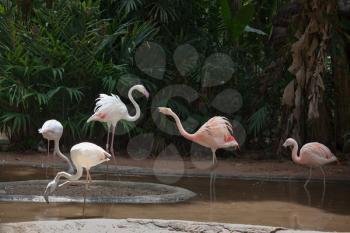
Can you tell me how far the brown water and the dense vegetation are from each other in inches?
121

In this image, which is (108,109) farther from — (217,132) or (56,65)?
(56,65)

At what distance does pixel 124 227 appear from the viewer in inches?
215

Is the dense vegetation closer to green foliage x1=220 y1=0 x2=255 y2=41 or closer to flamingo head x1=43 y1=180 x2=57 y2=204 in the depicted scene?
green foliage x1=220 y1=0 x2=255 y2=41

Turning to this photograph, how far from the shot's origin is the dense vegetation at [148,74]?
11711 millimetres

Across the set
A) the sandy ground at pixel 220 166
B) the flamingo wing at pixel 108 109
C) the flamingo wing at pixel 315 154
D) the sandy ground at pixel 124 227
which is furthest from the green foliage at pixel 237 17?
the sandy ground at pixel 124 227

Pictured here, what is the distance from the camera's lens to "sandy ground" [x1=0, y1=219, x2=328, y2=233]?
5.32 metres

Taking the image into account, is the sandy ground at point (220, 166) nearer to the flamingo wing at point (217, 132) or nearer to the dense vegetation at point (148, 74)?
the dense vegetation at point (148, 74)

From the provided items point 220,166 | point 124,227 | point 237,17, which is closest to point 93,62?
point 237,17

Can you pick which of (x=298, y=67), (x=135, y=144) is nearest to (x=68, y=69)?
(x=135, y=144)

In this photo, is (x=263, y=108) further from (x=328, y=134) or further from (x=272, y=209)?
(x=272, y=209)

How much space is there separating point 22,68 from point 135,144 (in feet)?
8.04

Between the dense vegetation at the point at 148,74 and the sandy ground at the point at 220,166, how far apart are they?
21.6 inches

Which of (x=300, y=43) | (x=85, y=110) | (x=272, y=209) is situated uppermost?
(x=300, y=43)

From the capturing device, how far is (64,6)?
42.2 ft
